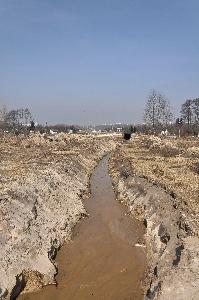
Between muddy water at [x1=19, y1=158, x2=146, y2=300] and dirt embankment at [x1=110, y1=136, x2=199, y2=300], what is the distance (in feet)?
2.07

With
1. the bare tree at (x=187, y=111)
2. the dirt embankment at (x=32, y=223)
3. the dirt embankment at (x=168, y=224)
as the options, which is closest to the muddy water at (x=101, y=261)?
the dirt embankment at (x=32, y=223)

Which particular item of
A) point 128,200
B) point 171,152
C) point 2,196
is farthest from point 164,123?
point 2,196

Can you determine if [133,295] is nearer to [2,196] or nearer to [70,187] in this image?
[2,196]

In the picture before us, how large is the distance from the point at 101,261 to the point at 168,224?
11.2ft

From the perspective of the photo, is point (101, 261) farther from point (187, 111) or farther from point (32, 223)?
point (187, 111)

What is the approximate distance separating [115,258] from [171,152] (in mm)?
38848

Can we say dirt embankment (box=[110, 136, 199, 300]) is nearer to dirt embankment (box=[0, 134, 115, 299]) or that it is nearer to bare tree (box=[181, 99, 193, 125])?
dirt embankment (box=[0, 134, 115, 299])

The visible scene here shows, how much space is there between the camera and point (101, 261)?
17609 mm

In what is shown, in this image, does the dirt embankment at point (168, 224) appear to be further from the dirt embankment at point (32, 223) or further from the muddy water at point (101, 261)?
the dirt embankment at point (32, 223)

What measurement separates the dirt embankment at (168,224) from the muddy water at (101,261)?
2.07ft

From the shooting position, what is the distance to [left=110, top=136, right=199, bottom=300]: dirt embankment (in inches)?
512

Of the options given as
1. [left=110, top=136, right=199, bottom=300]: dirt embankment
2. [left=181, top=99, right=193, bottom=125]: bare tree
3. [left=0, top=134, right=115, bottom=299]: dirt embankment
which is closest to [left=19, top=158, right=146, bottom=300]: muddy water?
[left=0, top=134, right=115, bottom=299]: dirt embankment

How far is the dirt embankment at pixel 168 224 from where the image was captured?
42.7 feet

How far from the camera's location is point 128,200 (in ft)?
92.9
